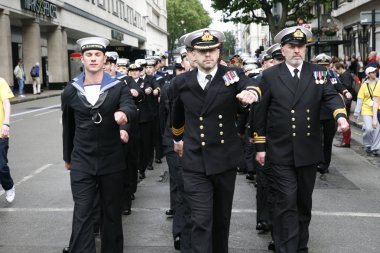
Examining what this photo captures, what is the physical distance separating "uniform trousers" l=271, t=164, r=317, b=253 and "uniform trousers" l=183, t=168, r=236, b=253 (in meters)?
0.56

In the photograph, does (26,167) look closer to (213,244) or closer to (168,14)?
(213,244)

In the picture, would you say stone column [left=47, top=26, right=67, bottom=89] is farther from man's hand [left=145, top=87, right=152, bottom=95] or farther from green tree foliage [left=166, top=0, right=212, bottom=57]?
green tree foliage [left=166, top=0, right=212, bottom=57]

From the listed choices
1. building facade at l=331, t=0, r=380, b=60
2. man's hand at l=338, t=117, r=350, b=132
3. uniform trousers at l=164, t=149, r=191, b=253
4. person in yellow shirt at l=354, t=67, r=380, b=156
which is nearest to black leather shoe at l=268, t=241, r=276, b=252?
uniform trousers at l=164, t=149, r=191, b=253

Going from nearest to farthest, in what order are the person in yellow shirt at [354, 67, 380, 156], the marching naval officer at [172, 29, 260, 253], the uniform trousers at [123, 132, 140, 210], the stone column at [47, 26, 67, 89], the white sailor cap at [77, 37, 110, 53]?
the marching naval officer at [172, 29, 260, 253] → the white sailor cap at [77, 37, 110, 53] → the uniform trousers at [123, 132, 140, 210] → the person in yellow shirt at [354, 67, 380, 156] → the stone column at [47, 26, 67, 89]

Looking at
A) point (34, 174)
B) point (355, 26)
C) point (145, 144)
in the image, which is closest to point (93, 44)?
point (145, 144)

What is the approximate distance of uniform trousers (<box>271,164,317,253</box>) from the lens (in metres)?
5.07

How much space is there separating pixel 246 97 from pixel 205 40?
65cm

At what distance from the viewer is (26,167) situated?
36.0ft

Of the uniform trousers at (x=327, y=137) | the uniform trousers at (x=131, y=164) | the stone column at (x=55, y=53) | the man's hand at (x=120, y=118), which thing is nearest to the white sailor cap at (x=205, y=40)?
the man's hand at (x=120, y=118)

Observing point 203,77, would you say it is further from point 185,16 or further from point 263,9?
point 185,16

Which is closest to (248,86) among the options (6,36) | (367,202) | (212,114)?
(212,114)

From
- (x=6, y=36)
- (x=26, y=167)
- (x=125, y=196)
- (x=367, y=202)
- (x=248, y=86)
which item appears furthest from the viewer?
(x=6, y=36)

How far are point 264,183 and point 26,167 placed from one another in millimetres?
6116

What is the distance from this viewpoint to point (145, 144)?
1007 centimetres
